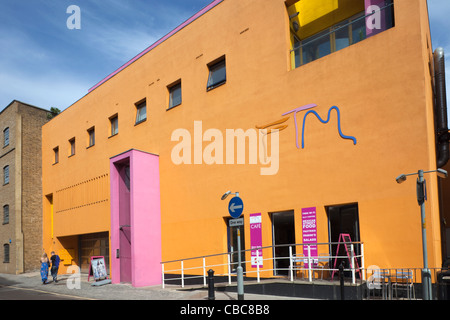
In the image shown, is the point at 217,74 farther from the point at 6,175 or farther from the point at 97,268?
the point at 6,175

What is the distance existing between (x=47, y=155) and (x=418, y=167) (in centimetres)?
2615

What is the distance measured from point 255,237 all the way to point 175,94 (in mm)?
7996

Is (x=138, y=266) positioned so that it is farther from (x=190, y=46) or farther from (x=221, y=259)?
(x=190, y=46)

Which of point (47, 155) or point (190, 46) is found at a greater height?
point (190, 46)

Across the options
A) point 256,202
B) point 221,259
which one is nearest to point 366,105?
point 256,202

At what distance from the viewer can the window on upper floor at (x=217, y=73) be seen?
16.8m

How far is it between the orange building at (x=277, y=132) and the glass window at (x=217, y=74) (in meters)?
0.08

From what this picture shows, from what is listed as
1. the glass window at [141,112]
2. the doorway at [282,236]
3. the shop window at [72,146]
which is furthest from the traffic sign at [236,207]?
the shop window at [72,146]

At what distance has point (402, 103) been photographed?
1129 cm

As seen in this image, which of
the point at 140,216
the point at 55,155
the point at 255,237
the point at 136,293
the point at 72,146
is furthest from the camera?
the point at 55,155

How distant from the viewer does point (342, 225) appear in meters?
12.5

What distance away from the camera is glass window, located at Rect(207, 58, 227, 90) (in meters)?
16.8

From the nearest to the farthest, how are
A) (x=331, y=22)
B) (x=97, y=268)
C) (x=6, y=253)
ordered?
(x=331, y=22)
(x=97, y=268)
(x=6, y=253)

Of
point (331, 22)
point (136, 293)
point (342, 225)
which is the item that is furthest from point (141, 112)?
point (342, 225)
